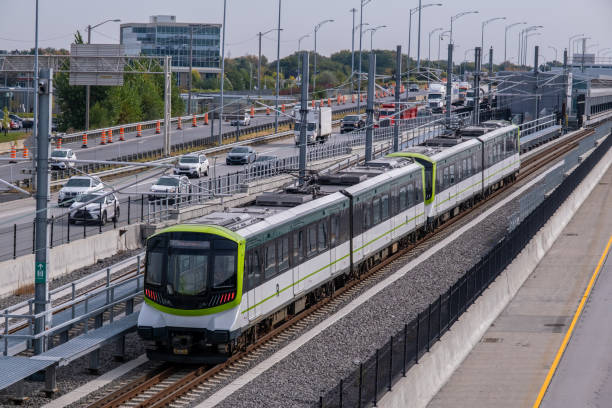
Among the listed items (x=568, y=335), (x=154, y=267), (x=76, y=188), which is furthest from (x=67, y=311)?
(x=76, y=188)

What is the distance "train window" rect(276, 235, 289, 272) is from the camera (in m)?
22.1

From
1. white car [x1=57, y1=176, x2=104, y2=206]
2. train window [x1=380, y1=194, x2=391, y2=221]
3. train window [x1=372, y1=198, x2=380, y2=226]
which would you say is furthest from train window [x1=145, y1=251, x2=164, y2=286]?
white car [x1=57, y1=176, x2=104, y2=206]

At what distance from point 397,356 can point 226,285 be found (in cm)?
412

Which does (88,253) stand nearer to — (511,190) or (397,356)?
(397,356)

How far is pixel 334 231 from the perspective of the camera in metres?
25.9

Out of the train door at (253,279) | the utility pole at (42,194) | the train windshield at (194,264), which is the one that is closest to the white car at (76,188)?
the train door at (253,279)

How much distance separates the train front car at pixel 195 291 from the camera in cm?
1966

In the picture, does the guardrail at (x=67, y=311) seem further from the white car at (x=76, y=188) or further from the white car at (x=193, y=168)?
the white car at (x=193, y=168)

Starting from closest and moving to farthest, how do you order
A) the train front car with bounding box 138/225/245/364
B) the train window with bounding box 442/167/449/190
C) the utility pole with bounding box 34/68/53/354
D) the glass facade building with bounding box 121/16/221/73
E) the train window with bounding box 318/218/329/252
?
the utility pole with bounding box 34/68/53/354, the train front car with bounding box 138/225/245/364, the train window with bounding box 318/218/329/252, the train window with bounding box 442/167/449/190, the glass facade building with bounding box 121/16/221/73

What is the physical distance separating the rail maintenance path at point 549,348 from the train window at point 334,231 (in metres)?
4.34

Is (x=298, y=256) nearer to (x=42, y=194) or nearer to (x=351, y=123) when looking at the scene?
(x=42, y=194)

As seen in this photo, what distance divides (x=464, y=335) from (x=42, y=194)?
8.63 meters

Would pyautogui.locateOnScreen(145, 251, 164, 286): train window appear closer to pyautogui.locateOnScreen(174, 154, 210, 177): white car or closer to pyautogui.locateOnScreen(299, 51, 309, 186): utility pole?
pyautogui.locateOnScreen(299, 51, 309, 186): utility pole

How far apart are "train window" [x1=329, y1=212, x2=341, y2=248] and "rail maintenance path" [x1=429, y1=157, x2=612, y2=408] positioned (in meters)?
4.34
